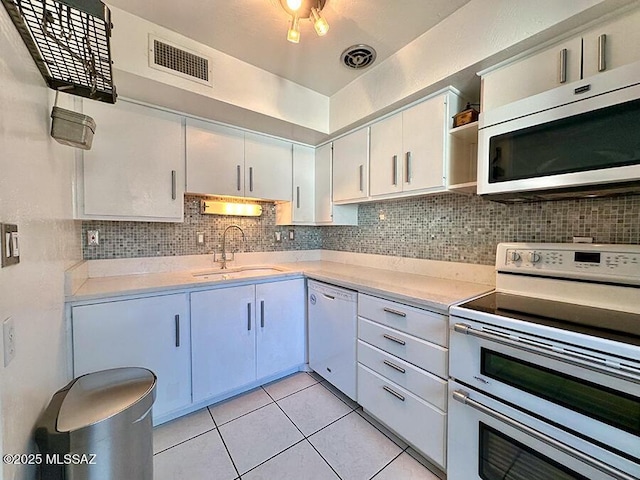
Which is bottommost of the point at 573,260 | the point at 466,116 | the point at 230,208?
the point at 573,260

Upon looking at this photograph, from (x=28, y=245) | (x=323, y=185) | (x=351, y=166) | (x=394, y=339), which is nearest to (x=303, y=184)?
(x=323, y=185)

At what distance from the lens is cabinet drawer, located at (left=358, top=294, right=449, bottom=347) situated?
1346 millimetres

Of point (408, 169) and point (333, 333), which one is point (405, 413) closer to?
point (333, 333)

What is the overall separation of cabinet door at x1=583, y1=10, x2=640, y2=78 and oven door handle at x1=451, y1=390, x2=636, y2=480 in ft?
4.86

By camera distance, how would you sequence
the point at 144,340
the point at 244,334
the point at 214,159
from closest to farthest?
the point at 144,340
the point at 244,334
the point at 214,159

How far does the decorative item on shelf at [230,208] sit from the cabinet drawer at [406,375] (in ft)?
5.20

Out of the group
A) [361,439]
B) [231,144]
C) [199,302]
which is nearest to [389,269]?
[361,439]

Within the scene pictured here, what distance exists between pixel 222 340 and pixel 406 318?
51.8 inches

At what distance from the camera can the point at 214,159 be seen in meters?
2.16

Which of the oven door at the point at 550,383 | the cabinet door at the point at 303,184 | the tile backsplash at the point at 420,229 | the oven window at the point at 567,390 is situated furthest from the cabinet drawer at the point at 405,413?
the cabinet door at the point at 303,184

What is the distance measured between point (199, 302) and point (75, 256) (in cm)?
81

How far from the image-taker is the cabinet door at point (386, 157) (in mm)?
1953

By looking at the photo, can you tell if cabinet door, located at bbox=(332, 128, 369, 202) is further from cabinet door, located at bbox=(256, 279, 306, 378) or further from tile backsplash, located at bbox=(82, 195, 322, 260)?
cabinet door, located at bbox=(256, 279, 306, 378)

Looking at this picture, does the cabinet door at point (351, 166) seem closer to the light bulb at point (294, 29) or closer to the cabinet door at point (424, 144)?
the cabinet door at point (424, 144)
